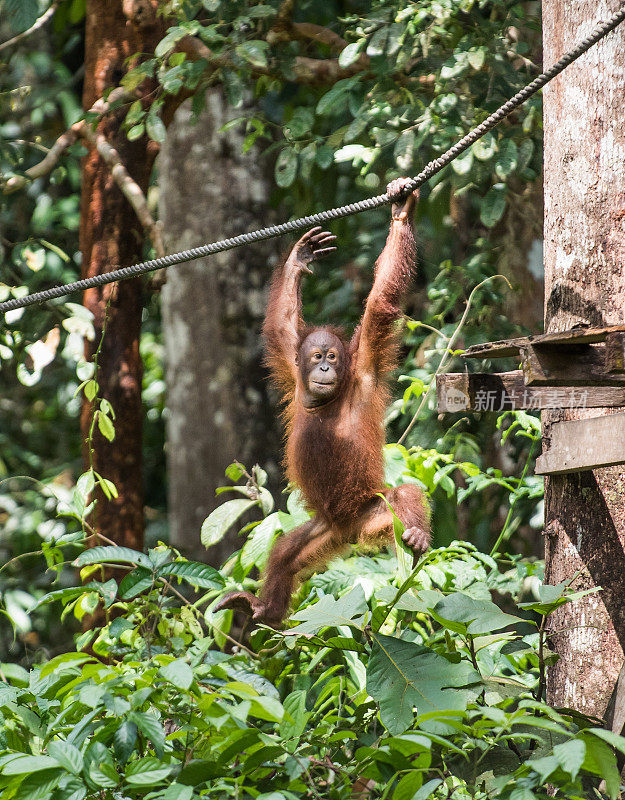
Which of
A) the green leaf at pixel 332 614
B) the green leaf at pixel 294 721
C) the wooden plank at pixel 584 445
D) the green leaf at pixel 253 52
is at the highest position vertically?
the green leaf at pixel 253 52

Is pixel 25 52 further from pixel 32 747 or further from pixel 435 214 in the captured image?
pixel 32 747

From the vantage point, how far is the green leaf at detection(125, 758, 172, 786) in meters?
2.01

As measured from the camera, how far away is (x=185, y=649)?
3.31m

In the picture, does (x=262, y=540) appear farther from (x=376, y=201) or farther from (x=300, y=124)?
(x=300, y=124)

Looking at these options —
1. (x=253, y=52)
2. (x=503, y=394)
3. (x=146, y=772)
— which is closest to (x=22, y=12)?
(x=253, y=52)

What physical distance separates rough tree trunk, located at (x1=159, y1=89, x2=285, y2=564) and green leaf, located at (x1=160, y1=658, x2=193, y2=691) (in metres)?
3.00

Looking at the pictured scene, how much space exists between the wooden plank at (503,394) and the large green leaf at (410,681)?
2.42ft

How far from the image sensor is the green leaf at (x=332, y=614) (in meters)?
2.56

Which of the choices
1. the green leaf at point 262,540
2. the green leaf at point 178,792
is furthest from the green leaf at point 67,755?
the green leaf at point 262,540

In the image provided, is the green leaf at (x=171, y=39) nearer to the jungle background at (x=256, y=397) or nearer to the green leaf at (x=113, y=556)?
the jungle background at (x=256, y=397)

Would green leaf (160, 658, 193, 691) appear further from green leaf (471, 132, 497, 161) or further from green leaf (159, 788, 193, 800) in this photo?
green leaf (471, 132, 497, 161)

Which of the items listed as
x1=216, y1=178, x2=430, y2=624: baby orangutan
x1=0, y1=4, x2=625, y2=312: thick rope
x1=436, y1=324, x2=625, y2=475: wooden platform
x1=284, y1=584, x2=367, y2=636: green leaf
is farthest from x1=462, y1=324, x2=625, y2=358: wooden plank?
x1=216, y1=178, x2=430, y2=624: baby orangutan

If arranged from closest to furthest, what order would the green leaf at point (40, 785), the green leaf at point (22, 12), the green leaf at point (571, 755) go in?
the green leaf at point (571, 755), the green leaf at point (40, 785), the green leaf at point (22, 12)

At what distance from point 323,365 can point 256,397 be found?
1.75 metres
